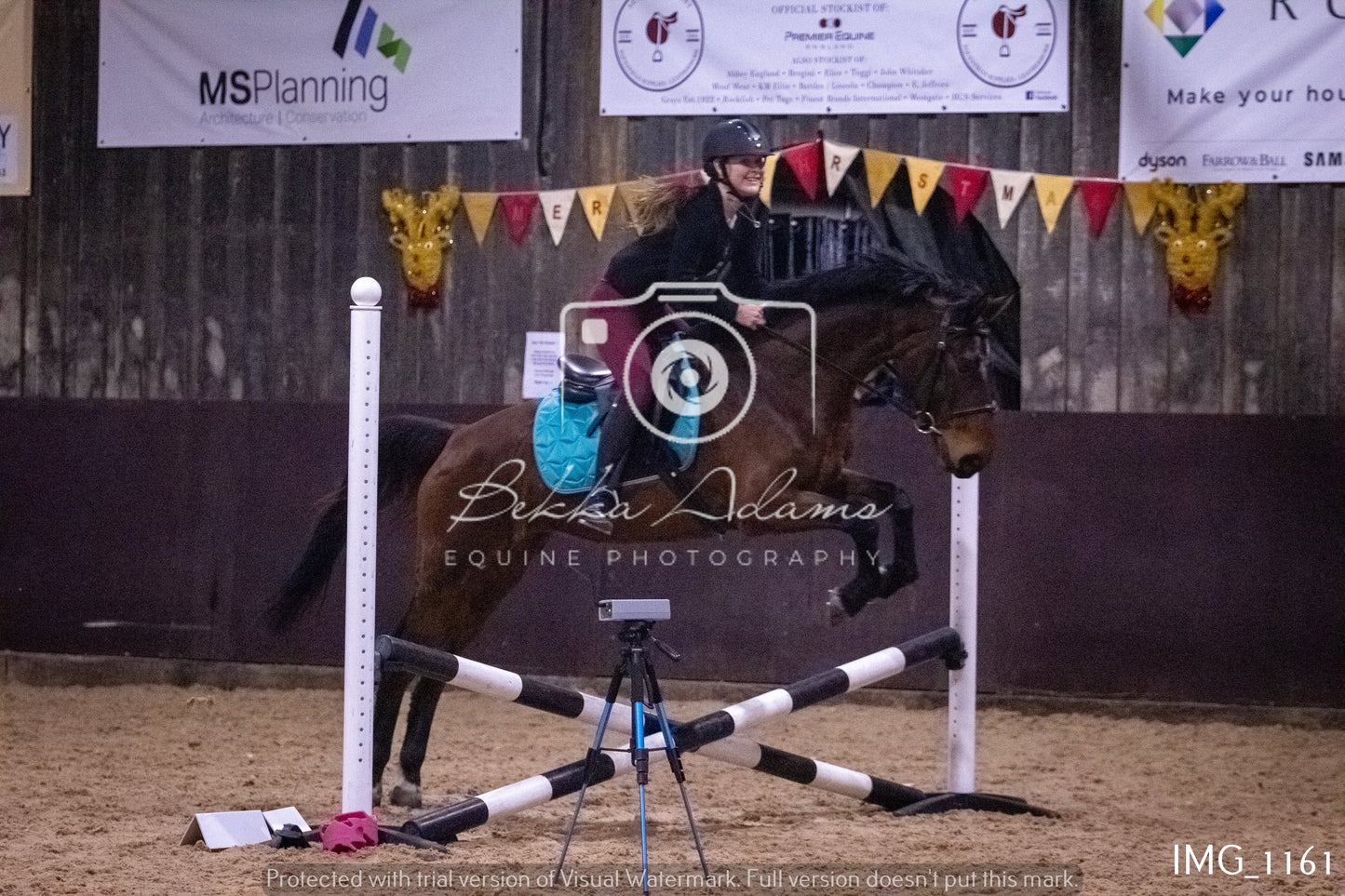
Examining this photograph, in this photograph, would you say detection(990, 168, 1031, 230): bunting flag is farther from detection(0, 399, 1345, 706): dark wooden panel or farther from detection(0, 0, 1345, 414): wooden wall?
detection(0, 399, 1345, 706): dark wooden panel

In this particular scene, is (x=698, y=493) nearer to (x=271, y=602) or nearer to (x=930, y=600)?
(x=271, y=602)

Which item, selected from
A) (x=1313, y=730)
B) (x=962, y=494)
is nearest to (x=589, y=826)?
(x=962, y=494)

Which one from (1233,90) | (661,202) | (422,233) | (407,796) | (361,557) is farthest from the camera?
(422,233)

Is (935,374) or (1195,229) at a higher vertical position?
(1195,229)

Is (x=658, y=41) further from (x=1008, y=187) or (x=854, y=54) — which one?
(x=1008, y=187)

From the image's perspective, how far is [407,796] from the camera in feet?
13.5

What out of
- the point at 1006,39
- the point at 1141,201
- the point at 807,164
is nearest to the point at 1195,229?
the point at 1141,201

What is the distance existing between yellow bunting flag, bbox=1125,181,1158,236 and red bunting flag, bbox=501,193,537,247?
2.31 m

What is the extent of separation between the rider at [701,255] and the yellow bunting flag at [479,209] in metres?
1.65

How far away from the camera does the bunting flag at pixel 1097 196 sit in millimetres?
5652

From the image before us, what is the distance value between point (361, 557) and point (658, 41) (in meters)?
3.06

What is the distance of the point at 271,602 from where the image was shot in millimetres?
4199

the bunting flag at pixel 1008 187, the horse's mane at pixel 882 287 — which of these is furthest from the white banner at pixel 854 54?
the horse's mane at pixel 882 287

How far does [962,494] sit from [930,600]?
1796mm
